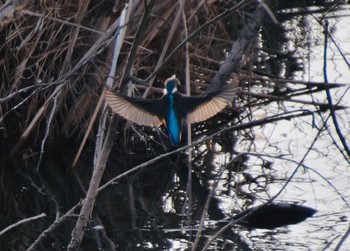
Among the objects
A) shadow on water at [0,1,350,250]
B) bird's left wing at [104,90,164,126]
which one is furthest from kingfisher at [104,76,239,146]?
shadow on water at [0,1,350,250]

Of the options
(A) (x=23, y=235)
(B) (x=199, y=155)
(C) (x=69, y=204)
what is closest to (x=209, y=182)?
(B) (x=199, y=155)

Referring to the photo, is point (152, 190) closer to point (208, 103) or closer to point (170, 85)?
point (208, 103)

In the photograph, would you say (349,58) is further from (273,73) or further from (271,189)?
(271,189)

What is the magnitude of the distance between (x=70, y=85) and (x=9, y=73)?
1.10 ft

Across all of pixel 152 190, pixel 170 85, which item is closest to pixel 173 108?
pixel 170 85

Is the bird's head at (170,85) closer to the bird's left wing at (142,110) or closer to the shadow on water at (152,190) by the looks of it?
the bird's left wing at (142,110)

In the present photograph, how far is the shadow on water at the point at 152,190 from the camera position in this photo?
4438mm

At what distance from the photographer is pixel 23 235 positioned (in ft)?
14.7

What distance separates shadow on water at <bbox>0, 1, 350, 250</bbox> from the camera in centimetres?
444

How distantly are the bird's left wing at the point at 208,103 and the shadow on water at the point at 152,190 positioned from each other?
0.99 m

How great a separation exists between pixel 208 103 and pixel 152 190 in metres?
1.83

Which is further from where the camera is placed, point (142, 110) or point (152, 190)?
point (152, 190)

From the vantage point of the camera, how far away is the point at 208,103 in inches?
133

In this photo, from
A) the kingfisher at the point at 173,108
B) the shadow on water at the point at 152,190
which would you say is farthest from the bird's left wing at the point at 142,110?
the shadow on water at the point at 152,190
